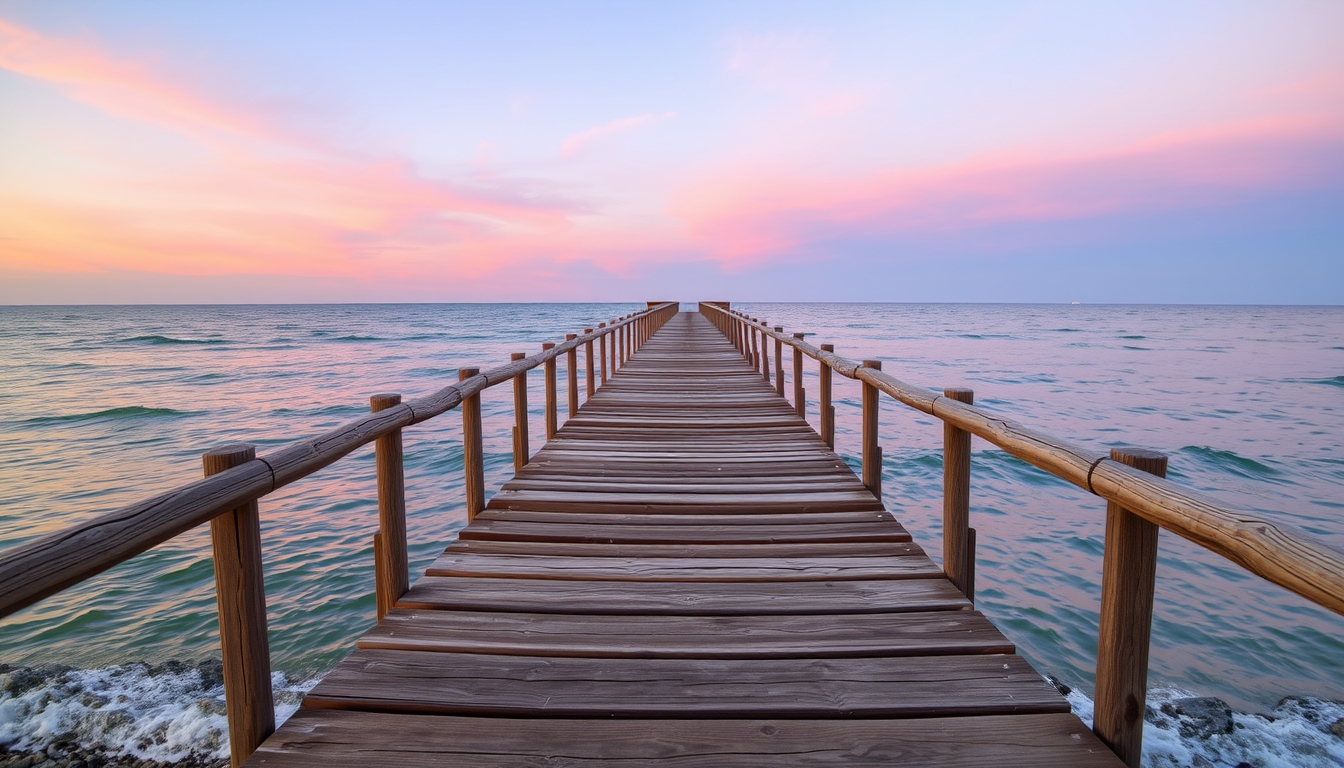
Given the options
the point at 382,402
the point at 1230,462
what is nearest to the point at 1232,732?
the point at 382,402

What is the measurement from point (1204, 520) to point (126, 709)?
5253 millimetres

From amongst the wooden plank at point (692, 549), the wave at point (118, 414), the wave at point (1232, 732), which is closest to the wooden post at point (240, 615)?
the wooden plank at point (692, 549)

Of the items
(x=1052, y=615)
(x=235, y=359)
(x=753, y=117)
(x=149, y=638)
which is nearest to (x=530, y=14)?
(x=753, y=117)

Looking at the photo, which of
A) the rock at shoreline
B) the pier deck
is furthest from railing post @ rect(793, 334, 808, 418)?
the rock at shoreline

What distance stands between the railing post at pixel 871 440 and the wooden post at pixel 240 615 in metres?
3.30

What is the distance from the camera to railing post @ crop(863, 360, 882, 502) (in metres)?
3.97

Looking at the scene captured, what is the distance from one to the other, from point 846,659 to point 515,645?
1.14 metres

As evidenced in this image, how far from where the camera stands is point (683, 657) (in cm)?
214

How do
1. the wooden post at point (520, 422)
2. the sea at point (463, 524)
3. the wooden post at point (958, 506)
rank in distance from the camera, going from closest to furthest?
the wooden post at point (958, 506)
the sea at point (463, 524)
the wooden post at point (520, 422)

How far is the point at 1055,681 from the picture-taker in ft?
13.6

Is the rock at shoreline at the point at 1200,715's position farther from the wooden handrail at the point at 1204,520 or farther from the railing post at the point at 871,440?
the wooden handrail at the point at 1204,520

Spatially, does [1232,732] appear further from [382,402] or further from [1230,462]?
[1230,462]

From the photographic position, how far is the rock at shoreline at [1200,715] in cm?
361

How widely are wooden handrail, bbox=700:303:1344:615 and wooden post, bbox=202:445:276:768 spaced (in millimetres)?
2184
